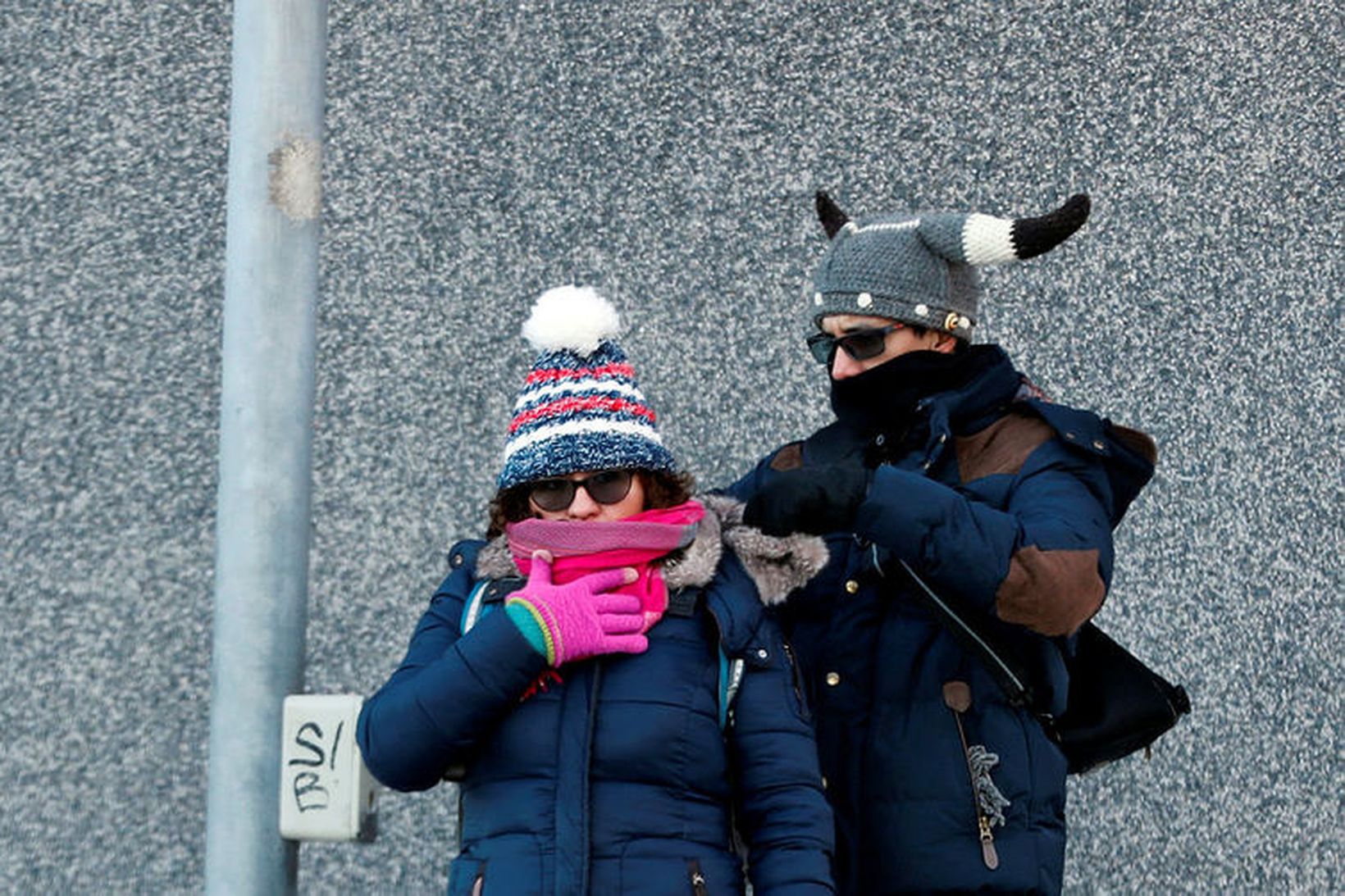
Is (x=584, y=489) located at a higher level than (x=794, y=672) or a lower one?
higher

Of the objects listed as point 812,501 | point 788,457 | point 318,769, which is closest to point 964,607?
point 812,501

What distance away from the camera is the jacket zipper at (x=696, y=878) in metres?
1.95

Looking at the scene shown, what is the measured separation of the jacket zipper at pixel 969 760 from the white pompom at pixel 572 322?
0.62m

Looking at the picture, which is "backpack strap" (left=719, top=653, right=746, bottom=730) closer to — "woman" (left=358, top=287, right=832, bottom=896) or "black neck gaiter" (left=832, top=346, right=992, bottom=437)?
"woman" (left=358, top=287, right=832, bottom=896)

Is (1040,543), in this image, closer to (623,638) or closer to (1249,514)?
(623,638)

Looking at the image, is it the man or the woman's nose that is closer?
the man

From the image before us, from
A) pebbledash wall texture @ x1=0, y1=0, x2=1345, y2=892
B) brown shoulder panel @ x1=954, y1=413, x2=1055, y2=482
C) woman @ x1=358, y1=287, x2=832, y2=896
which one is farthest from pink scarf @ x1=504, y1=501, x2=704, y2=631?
pebbledash wall texture @ x1=0, y1=0, x2=1345, y2=892

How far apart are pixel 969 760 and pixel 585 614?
0.48 meters

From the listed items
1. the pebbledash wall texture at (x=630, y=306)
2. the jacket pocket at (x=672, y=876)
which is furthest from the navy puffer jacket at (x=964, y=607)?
the pebbledash wall texture at (x=630, y=306)

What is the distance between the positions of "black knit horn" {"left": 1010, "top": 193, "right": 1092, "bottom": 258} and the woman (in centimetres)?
45

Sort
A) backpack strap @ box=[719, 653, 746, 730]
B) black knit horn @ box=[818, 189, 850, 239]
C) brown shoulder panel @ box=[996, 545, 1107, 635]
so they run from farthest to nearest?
black knit horn @ box=[818, 189, 850, 239]
backpack strap @ box=[719, 653, 746, 730]
brown shoulder panel @ box=[996, 545, 1107, 635]

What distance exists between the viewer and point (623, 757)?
1.97 meters

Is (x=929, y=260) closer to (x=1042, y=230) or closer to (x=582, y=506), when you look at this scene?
(x=1042, y=230)

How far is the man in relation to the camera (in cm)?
194
